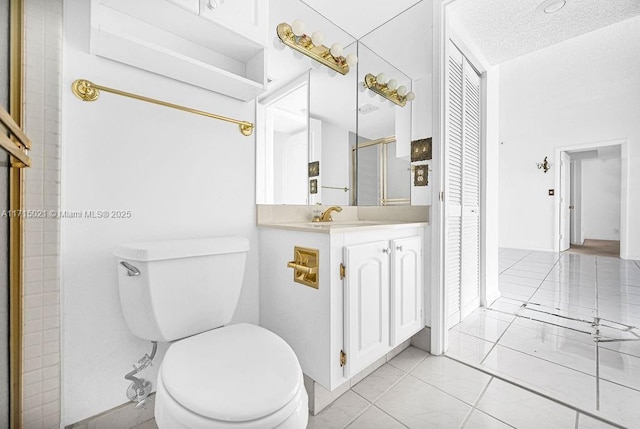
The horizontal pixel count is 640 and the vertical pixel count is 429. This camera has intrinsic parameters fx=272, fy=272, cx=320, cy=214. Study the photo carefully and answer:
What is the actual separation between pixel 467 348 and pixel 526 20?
236 cm

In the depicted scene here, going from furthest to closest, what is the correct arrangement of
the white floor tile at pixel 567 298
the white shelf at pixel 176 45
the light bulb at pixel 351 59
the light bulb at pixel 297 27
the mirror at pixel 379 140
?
the white floor tile at pixel 567 298 → the mirror at pixel 379 140 → the light bulb at pixel 351 59 → the light bulb at pixel 297 27 → the white shelf at pixel 176 45

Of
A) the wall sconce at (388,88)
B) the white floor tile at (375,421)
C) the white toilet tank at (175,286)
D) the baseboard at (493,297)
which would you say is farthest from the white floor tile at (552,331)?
the white toilet tank at (175,286)

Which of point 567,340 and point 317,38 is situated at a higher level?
point 317,38

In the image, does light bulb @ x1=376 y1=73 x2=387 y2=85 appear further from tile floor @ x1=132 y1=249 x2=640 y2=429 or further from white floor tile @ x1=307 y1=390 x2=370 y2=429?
white floor tile @ x1=307 y1=390 x2=370 y2=429

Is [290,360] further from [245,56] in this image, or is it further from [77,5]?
[77,5]

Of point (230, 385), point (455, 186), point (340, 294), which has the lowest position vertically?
point (230, 385)

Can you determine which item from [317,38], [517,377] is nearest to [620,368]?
[517,377]

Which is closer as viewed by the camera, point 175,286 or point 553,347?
point 175,286

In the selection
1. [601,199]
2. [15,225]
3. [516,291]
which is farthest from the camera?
[601,199]

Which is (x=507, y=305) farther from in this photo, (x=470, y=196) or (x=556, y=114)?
(x=556, y=114)

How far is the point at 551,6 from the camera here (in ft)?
6.01

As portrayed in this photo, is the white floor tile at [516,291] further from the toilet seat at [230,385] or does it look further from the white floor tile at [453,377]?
the toilet seat at [230,385]

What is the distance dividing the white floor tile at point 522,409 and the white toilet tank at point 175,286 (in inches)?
50.9

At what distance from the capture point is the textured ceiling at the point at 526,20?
1833mm
